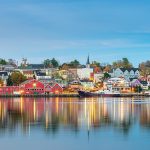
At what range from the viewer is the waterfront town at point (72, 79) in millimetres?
70562

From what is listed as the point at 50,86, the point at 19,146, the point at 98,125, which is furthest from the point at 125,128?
the point at 50,86

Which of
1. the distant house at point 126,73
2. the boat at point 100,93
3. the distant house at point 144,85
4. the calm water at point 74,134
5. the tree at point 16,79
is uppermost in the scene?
the distant house at point 126,73

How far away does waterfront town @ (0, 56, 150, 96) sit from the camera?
2778 inches

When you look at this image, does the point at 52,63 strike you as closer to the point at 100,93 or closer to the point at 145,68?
the point at 145,68

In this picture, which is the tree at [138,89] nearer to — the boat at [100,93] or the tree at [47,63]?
the boat at [100,93]

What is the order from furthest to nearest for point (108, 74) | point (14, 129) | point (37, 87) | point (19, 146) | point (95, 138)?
1. point (108, 74)
2. point (37, 87)
3. point (14, 129)
4. point (95, 138)
5. point (19, 146)

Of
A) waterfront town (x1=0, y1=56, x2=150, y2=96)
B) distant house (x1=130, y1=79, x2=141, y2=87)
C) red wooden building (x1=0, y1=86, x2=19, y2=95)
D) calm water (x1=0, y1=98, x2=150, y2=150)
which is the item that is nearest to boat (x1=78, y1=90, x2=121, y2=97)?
waterfront town (x1=0, y1=56, x2=150, y2=96)

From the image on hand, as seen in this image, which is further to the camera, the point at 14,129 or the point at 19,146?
the point at 14,129

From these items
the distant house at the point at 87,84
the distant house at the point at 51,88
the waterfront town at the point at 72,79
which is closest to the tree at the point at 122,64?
the waterfront town at the point at 72,79

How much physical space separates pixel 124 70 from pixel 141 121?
7184 cm

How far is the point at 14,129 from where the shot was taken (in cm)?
2031

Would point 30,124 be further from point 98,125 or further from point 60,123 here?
point 98,125

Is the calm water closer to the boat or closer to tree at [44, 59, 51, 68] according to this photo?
the boat

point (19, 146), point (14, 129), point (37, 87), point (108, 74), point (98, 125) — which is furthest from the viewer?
point (108, 74)
